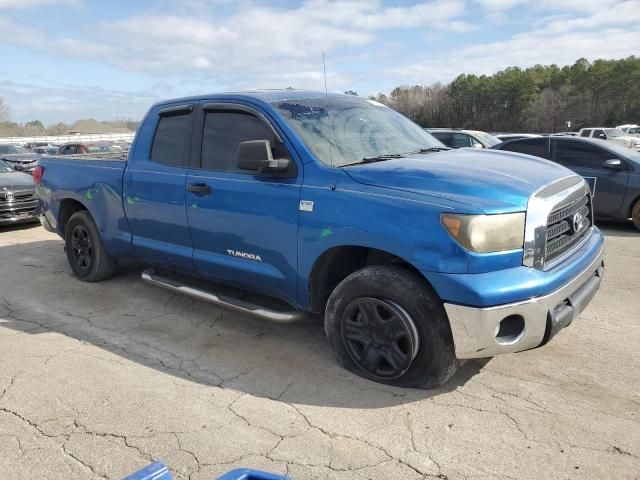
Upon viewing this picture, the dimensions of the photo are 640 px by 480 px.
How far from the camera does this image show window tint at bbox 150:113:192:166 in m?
4.54

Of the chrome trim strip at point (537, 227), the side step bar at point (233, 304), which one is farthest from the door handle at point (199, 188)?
the chrome trim strip at point (537, 227)

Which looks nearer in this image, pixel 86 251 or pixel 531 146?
pixel 86 251

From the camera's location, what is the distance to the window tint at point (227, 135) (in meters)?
4.02

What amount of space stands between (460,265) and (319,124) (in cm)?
163

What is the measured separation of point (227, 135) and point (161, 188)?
82 cm

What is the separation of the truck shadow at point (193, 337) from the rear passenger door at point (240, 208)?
0.48 meters

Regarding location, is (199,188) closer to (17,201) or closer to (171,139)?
(171,139)

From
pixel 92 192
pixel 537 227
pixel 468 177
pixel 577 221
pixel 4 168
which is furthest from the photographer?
pixel 4 168

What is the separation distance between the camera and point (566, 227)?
11.4 feet

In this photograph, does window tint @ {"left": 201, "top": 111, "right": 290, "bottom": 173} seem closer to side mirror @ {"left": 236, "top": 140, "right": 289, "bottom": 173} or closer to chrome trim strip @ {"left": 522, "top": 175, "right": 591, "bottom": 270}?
side mirror @ {"left": 236, "top": 140, "right": 289, "bottom": 173}

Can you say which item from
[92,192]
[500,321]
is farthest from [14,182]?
[500,321]

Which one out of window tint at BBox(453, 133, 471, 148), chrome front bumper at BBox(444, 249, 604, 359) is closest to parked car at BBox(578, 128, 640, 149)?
window tint at BBox(453, 133, 471, 148)

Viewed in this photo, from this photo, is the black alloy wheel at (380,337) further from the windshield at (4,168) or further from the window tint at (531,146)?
the windshield at (4,168)

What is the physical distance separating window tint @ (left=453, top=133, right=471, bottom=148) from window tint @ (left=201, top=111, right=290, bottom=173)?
10537 millimetres
